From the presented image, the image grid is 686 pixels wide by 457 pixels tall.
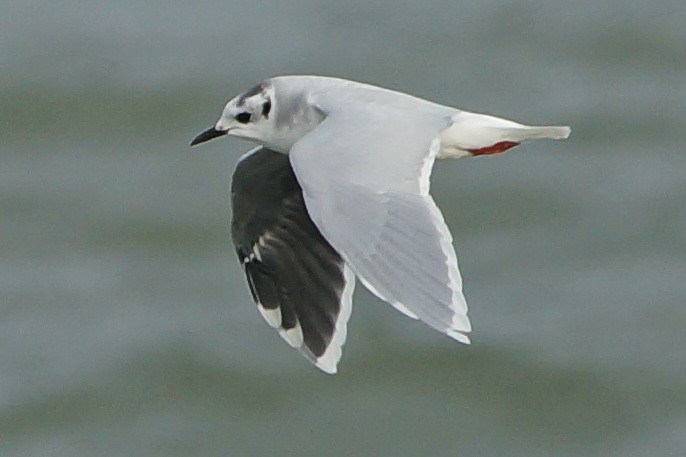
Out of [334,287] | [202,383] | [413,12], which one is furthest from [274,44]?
[334,287]

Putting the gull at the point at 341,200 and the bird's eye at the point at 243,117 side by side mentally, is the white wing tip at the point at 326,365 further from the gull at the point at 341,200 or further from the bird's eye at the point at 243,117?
the bird's eye at the point at 243,117

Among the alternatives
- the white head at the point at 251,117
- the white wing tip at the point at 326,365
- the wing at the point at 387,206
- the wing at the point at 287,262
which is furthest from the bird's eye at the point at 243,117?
the white wing tip at the point at 326,365

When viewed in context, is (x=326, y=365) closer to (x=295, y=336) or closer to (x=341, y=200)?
(x=295, y=336)

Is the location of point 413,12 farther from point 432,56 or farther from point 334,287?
point 334,287

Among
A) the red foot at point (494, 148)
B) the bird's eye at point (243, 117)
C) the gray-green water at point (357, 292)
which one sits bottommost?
the gray-green water at point (357, 292)

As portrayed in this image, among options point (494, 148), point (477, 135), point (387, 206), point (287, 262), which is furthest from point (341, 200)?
point (287, 262)

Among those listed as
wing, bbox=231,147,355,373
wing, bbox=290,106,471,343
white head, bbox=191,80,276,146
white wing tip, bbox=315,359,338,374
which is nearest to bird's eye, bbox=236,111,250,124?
white head, bbox=191,80,276,146
